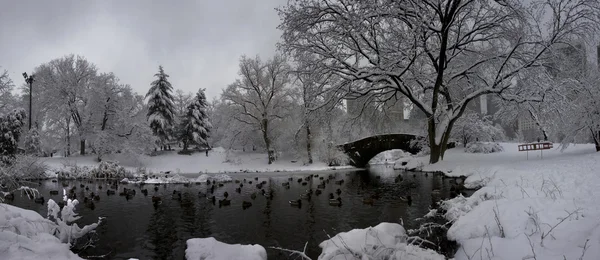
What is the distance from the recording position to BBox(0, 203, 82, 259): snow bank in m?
4.72

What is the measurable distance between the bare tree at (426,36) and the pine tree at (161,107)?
3482 cm

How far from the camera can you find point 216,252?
558 cm

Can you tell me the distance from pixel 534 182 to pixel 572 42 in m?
13.2

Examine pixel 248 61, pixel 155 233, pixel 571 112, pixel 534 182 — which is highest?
pixel 248 61

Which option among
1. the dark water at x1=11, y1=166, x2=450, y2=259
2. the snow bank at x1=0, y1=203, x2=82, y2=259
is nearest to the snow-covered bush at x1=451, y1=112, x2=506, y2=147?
the dark water at x1=11, y1=166, x2=450, y2=259

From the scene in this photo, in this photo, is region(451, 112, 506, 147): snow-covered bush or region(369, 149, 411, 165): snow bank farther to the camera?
region(369, 149, 411, 165): snow bank

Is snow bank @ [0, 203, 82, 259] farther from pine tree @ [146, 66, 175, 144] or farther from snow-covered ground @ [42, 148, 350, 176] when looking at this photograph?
pine tree @ [146, 66, 175, 144]

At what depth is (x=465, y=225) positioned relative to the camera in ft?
21.2

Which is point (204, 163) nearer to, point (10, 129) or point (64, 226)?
point (10, 129)

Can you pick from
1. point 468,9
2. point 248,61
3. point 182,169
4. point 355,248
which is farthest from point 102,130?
point 355,248

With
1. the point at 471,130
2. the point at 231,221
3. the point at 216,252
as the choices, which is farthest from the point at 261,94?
the point at 216,252

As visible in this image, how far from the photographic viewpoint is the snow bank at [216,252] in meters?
5.54

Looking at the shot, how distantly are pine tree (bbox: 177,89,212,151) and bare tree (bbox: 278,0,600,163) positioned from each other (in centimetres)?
3429

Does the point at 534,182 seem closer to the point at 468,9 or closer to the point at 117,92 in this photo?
the point at 468,9
